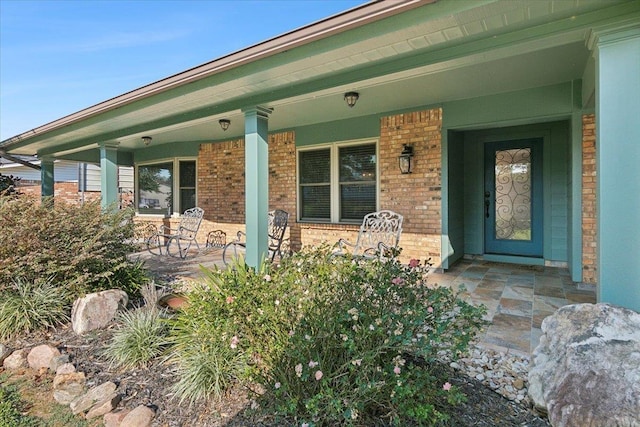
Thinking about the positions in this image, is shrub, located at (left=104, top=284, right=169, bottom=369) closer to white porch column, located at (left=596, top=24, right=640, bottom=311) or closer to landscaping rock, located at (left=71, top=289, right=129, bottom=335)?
landscaping rock, located at (left=71, top=289, right=129, bottom=335)

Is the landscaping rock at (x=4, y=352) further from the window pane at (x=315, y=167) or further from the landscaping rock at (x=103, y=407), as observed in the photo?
the window pane at (x=315, y=167)

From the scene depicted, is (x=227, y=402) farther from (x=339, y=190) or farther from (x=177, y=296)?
(x=339, y=190)

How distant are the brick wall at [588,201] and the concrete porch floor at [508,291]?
288 mm

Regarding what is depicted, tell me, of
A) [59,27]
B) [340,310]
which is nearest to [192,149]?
[59,27]

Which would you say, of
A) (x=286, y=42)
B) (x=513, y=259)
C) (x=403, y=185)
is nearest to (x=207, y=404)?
(x=286, y=42)

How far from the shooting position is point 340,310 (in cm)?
180

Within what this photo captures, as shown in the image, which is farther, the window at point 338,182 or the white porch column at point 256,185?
the window at point 338,182

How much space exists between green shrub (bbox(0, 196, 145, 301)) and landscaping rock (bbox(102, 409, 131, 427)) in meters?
1.85

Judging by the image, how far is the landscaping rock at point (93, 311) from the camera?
3035 millimetres

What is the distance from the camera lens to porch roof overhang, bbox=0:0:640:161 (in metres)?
2.29

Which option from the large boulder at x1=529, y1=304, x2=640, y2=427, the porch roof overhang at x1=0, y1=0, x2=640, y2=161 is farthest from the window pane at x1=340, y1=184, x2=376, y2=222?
the large boulder at x1=529, y1=304, x2=640, y2=427

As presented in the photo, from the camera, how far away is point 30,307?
312cm

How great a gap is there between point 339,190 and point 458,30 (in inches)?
155

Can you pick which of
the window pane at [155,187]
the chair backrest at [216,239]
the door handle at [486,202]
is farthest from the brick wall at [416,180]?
the window pane at [155,187]
